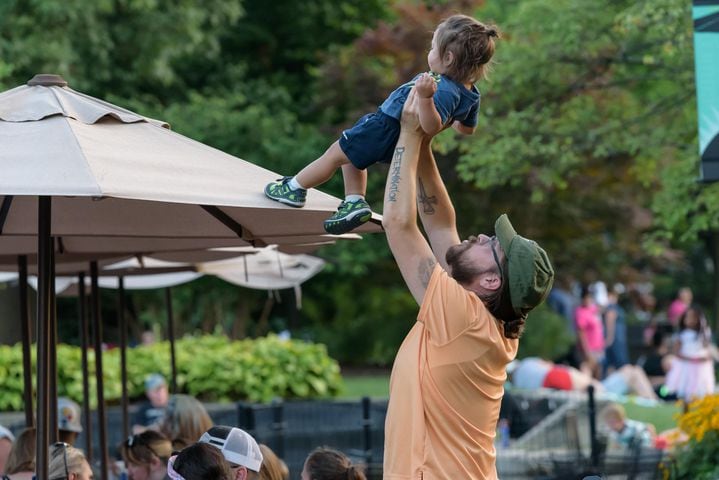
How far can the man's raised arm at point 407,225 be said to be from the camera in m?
4.00

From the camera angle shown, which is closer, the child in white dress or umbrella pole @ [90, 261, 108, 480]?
umbrella pole @ [90, 261, 108, 480]

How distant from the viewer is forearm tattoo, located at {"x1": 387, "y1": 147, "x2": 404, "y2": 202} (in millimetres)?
4090

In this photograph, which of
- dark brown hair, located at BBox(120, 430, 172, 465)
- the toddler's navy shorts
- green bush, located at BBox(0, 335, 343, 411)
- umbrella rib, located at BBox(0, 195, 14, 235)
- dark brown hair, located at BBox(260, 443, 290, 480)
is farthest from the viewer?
green bush, located at BBox(0, 335, 343, 411)

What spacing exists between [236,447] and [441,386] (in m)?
1.34

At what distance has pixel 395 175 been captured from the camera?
4133 millimetres

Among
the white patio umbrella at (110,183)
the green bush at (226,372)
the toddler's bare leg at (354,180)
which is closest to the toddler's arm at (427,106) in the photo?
the toddler's bare leg at (354,180)

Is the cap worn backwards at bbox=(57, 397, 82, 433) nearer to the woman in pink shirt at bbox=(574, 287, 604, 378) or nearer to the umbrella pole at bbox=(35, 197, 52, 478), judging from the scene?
the umbrella pole at bbox=(35, 197, 52, 478)

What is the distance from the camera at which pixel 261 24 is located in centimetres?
2681

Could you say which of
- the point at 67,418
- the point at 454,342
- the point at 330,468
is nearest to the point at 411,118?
the point at 454,342

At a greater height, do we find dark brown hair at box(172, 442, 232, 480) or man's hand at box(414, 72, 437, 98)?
man's hand at box(414, 72, 437, 98)

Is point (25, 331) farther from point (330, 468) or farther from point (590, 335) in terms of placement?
point (590, 335)

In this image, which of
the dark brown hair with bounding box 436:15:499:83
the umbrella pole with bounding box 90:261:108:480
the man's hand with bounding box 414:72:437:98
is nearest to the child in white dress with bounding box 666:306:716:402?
the umbrella pole with bounding box 90:261:108:480

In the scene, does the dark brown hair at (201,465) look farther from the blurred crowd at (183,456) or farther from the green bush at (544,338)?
the green bush at (544,338)

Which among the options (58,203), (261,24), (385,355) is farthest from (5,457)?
(261,24)
